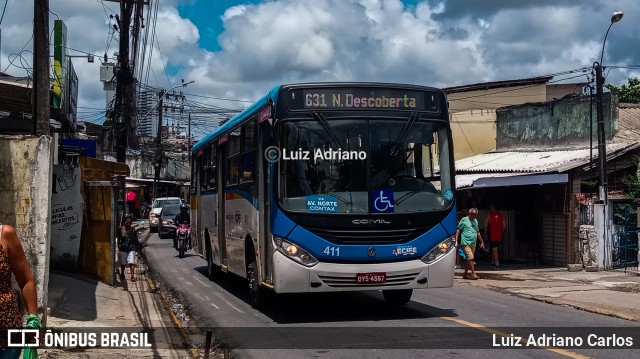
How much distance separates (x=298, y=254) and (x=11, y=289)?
550 cm

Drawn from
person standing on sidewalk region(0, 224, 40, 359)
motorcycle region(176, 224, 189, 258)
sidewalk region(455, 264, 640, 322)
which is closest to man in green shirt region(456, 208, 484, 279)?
sidewalk region(455, 264, 640, 322)

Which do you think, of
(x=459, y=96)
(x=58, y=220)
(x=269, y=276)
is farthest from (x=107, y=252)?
(x=459, y=96)

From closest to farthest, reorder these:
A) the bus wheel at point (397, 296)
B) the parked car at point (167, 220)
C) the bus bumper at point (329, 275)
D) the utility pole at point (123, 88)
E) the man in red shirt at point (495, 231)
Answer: the bus bumper at point (329, 275) < the bus wheel at point (397, 296) < the man in red shirt at point (495, 231) < the utility pole at point (123, 88) < the parked car at point (167, 220)

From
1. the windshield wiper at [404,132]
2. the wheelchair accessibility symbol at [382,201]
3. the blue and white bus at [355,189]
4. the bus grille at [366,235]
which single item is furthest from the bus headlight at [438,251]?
the windshield wiper at [404,132]

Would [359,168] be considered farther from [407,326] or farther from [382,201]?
[407,326]

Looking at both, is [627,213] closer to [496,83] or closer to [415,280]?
[415,280]

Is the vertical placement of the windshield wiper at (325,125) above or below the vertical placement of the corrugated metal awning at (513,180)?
above

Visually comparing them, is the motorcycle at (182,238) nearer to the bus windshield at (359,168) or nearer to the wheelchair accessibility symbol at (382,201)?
the bus windshield at (359,168)

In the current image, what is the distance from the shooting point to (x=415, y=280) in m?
10.1

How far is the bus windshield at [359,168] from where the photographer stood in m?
9.92

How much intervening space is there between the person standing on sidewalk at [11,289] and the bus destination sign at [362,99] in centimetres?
588

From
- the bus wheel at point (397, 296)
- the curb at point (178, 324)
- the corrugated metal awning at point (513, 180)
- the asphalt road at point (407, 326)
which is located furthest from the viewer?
the corrugated metal awning at point (513, 180)

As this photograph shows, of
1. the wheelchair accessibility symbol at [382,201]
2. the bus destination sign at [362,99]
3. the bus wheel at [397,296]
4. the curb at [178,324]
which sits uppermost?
the bus destination sign at [362,99]

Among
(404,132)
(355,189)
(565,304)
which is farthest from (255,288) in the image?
(565,304)
